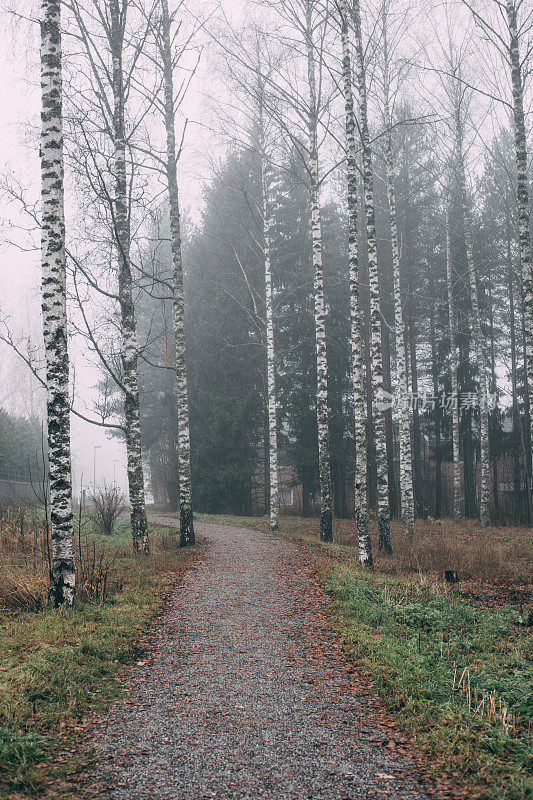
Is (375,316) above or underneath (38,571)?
above

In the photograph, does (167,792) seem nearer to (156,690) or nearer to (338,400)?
(156,690)

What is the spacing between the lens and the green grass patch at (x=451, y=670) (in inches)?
142

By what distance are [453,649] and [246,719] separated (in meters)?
2.84

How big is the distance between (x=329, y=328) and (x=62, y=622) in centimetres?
2016

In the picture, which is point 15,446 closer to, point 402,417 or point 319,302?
point 319,302

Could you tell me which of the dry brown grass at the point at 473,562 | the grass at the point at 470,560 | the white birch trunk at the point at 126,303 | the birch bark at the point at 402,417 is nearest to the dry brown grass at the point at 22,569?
the white birch trunk at the point at 126,303

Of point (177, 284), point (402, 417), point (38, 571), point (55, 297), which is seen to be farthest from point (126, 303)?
point (402, 417)

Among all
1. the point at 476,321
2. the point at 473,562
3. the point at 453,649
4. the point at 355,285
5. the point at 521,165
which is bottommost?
the point at 473,562

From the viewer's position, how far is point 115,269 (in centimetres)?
1216

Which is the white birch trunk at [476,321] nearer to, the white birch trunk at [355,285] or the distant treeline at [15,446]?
the white birch trunk at [355,285]

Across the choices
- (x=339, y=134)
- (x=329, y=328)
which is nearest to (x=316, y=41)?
(x=339, y=134)

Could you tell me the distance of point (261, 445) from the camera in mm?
26422

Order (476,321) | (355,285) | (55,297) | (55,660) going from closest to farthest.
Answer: (55,660) < (55,297) < (355,285) < (476,321)

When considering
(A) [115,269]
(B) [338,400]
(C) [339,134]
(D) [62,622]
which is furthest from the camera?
(B) [338,400]
